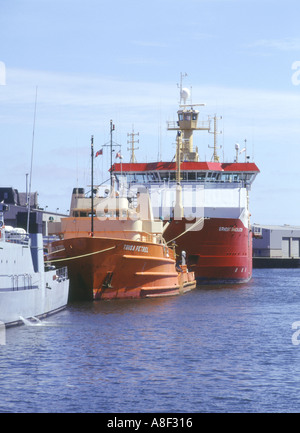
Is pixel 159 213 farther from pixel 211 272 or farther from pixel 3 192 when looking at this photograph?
pixel 3 192

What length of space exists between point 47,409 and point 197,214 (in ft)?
165

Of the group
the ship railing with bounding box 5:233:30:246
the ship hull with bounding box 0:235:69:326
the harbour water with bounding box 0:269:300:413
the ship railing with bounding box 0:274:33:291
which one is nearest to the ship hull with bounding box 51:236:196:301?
the ship hull with bounding box 0:235:69:326

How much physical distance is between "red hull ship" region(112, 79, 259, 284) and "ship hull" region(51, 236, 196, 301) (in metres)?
12.6

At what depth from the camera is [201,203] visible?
227ft

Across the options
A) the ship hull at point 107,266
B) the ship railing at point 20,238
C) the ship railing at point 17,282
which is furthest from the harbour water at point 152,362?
the ship railing at point 20,238

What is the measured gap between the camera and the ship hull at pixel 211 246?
6303 cm

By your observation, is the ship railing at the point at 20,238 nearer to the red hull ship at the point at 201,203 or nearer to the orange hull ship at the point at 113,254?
the orange hull ship at the point at 113,254

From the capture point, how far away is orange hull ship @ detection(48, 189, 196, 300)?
4350 cm

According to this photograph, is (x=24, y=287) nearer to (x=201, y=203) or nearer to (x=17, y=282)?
(x=17, y=282)

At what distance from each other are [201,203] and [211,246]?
21.6 feet

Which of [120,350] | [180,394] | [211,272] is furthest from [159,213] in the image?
[180,394]

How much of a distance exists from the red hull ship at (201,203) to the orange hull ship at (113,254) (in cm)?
1029

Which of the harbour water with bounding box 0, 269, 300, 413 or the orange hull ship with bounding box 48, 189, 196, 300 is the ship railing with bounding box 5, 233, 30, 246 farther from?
the orange hull ship with bounding box 48, 189, 196, 300
